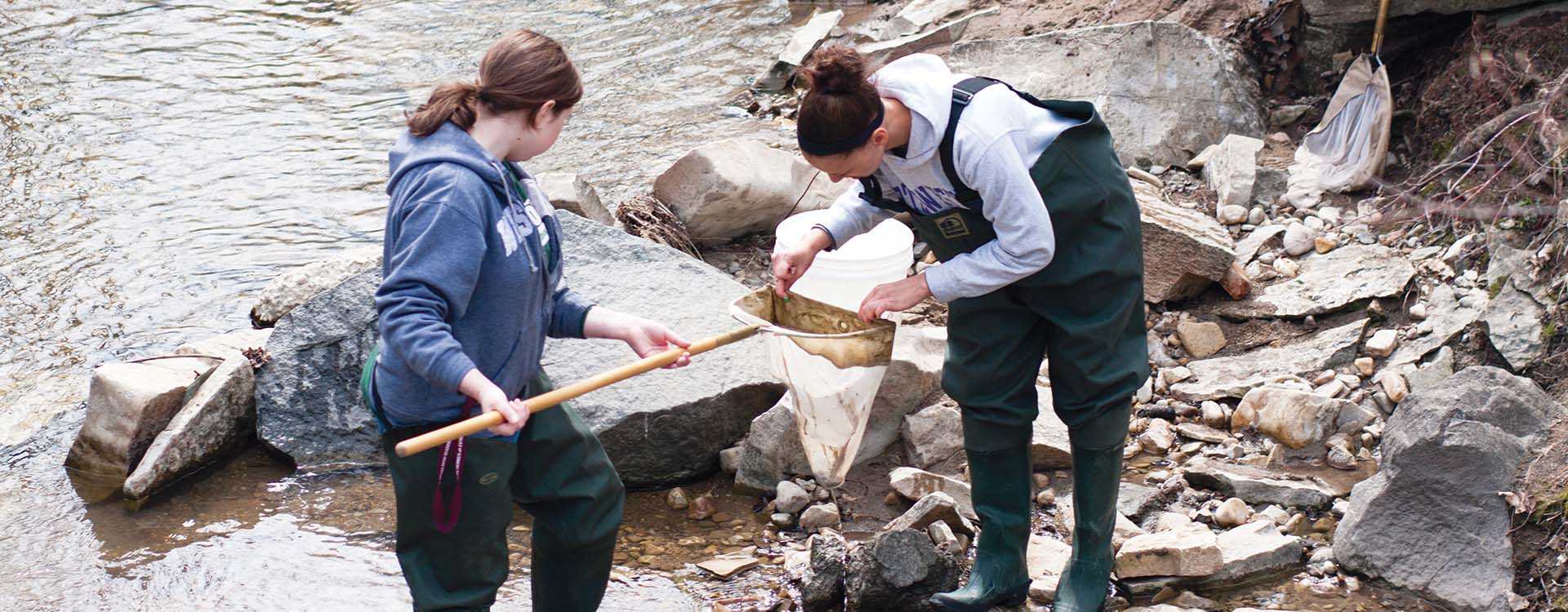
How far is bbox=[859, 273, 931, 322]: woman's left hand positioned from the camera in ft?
9.29

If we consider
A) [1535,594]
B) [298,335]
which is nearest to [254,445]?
[298,335]

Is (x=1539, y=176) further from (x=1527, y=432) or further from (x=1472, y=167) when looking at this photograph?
(x=1527, y=432)

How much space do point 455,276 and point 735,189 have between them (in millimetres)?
3442

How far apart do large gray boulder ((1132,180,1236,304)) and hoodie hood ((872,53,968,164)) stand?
7.27ft

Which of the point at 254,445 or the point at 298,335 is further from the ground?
the point at 298,335

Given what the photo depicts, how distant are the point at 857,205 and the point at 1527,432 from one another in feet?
6.36

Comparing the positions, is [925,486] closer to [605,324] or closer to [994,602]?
[994,602]

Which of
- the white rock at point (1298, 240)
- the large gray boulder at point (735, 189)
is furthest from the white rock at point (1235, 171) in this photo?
the large gray boulder at point (735, 189)

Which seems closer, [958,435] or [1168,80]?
[958,435]

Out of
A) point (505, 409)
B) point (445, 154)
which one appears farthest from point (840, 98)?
point (505, 409)

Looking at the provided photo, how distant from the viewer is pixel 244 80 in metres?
9.23

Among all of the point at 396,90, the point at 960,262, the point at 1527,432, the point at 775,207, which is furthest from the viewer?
the point at 396,90

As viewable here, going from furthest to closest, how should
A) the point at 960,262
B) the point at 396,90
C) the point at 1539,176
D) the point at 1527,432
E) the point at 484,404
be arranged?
1. the point at 396,90
2. the point at 1539,176
3. the point at 1527,432
4. the point at 960,262
5. the point at 484,404

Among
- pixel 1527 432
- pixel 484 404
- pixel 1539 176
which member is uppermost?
pixel 484 404
